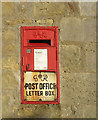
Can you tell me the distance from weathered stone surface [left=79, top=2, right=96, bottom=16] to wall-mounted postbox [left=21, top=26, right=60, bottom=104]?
58 cm

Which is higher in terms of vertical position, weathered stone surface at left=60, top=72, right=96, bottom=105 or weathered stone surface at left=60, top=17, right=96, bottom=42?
weathered stone surface at left=60, top=17, right=96, bottom=42

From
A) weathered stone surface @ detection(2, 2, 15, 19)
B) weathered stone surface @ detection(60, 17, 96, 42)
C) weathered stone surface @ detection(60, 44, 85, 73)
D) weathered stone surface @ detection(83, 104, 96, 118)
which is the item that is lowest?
weathered stone surface @ detection(83, 104, 96, 118)

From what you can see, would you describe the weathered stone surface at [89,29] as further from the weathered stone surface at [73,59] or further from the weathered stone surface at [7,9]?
the weathered stone surface at [7,9]

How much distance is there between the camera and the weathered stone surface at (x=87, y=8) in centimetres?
275

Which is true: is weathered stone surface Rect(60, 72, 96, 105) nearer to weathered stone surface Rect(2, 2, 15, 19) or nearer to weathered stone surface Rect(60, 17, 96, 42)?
weathered stone surface Rect(60, 17, 96, 42)

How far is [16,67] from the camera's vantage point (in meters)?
2.77

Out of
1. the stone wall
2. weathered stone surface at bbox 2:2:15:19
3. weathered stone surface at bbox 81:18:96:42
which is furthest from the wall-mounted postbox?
weathered stone surface at bbox 81:18:96:42

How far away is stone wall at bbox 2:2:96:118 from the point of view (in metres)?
2.75

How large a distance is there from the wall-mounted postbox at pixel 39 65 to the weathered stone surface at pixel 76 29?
174mm

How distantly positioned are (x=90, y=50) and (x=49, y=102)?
3.85ft

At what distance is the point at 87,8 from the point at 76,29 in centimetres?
42

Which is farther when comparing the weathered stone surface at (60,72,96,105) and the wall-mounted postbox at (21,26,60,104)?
the weathered stone surface at (60,72,96,105)

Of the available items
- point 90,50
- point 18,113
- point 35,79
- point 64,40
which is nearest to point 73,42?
point 64,40

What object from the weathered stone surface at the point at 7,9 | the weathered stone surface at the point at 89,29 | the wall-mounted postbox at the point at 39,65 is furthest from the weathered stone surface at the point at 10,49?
the weathered stone surface at the point at 89,29
